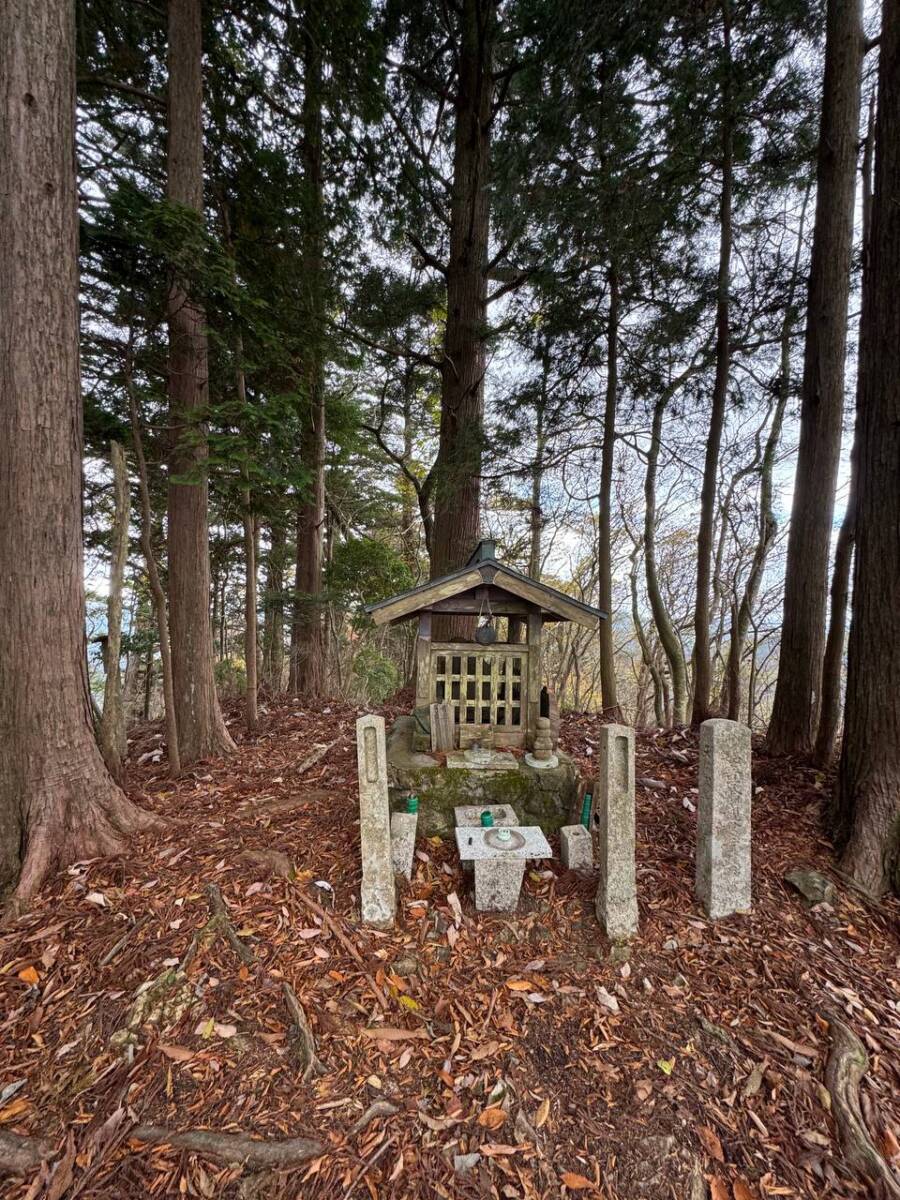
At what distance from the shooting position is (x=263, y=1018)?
217 cm

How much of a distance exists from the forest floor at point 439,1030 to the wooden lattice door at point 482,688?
3.56 ft

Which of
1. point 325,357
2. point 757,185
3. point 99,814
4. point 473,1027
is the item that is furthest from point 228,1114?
point 757,185

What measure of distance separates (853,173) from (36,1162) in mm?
8686

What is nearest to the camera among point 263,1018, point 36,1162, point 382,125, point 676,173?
point 36,1162

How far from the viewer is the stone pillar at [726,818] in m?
2.74

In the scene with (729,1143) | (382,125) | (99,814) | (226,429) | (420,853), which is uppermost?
(382,125)

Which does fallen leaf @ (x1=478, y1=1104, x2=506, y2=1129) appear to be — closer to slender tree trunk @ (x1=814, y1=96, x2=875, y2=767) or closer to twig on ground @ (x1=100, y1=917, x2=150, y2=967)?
twig on ground @ (x1=100, y1=917, x2=150, y2=967)

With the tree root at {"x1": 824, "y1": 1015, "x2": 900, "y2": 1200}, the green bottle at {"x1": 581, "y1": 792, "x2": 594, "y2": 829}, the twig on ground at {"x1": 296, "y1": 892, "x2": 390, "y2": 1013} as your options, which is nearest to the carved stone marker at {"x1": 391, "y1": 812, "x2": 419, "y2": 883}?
the twig on ground at {"x1": 296, "y1": 892, "x2": 390, "y2": 1013}

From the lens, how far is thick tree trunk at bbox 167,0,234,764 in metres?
4.58

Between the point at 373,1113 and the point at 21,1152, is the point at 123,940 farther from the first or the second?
the point at 373,1113

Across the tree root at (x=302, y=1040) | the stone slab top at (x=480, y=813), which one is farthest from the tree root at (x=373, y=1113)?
the stone slab top at (x=480, y=813)

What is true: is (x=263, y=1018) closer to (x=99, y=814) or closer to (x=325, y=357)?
(x=99, y=814)

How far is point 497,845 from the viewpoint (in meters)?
2.92

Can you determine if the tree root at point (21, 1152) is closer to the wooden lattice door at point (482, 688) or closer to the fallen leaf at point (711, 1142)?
the fallen leaf at point (711, 1142)
